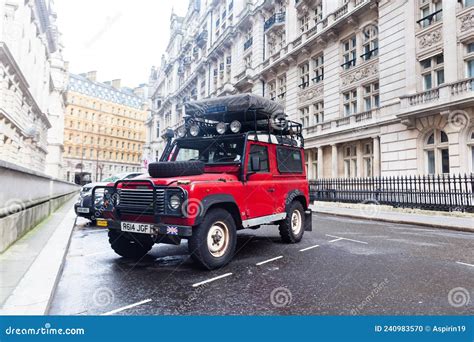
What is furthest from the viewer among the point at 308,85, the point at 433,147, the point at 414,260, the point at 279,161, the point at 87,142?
the point at 87,142

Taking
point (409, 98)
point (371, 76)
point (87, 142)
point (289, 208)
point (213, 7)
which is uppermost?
point (213, 7)

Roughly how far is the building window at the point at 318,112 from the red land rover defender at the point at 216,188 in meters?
17.6

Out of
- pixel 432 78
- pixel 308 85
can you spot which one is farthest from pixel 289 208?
pixel 308 85

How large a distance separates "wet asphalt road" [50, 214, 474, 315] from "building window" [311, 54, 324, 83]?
764 inches

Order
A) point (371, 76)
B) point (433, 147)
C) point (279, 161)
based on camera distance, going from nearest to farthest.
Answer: point (279, 161) → point (433, 147) → point (371, 76)

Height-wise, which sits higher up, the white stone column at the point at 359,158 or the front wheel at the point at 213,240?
the white stone column at the point at 359,158

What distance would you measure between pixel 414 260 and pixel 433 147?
12627 mm

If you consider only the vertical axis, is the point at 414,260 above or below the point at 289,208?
below

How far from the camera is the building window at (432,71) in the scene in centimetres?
1614

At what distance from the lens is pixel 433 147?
53.1 ft

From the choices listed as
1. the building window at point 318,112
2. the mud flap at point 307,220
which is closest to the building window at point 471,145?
the building window at point 318,112

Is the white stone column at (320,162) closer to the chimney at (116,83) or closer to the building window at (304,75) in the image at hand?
the building window at (304,75)

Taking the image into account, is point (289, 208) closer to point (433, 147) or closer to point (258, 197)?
point (258, 197)

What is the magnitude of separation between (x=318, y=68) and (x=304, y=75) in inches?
73.5
